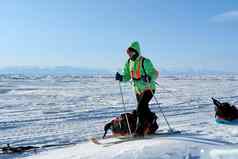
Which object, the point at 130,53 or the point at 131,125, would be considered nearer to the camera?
the point at 130,53

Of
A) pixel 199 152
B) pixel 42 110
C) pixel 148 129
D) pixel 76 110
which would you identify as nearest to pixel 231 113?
pixel 148 129

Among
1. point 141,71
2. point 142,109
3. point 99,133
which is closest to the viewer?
point 141,71

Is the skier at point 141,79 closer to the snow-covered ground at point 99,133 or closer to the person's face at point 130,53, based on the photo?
the person's face at point 130,53

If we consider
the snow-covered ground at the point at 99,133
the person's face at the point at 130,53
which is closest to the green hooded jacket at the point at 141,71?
the person's face at the point at 130,53

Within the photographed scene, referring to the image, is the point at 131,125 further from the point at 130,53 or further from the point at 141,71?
the point at 130,53

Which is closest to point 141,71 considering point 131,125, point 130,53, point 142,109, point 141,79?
point 141,79

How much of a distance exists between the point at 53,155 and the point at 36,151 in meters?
1.17

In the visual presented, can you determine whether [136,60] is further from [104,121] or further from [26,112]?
[26,112]

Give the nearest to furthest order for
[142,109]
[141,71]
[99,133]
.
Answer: [141,71] < [142,109] < [99,133]

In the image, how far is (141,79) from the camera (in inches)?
303

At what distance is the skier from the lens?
24.8 ft

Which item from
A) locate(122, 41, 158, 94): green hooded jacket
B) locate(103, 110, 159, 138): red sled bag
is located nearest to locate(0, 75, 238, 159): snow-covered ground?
locate(103, 110, 159, 138): red sled bag

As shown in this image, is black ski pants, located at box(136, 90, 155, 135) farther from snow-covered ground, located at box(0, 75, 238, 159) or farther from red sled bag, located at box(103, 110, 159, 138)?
snow-covered ground, located at box(0, 75, 238, 159)

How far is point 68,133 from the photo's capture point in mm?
10867
